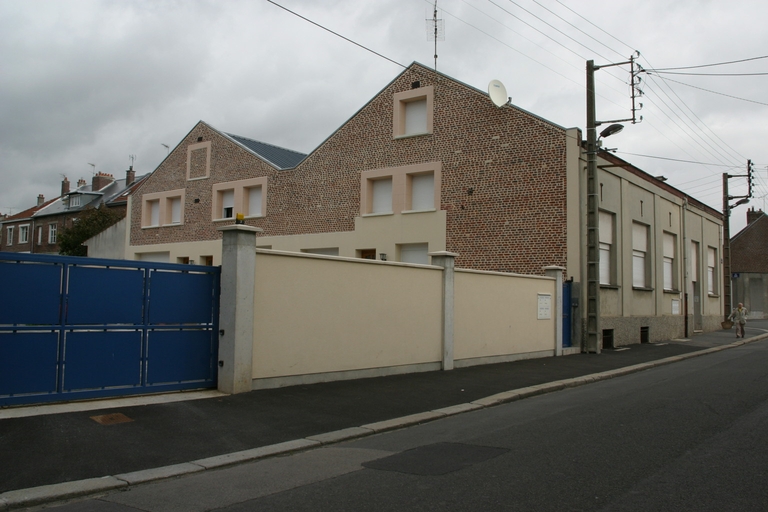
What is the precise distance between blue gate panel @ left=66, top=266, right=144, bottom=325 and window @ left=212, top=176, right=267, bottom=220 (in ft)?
60.4

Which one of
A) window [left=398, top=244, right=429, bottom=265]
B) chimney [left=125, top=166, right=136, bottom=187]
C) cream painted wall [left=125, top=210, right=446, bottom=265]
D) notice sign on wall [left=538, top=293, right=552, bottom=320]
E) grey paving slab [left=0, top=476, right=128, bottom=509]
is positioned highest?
chimney [left=125, top=166, right=136, bottom=187]

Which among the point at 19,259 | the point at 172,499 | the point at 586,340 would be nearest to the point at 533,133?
the point at 586,340

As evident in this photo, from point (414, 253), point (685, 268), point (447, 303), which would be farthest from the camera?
point (685, 268)

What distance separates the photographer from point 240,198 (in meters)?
27.8

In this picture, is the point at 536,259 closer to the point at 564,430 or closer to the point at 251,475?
the point at 564,430

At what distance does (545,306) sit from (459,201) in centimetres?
533

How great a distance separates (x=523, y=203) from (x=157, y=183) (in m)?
20.0

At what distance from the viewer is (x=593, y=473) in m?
5.53

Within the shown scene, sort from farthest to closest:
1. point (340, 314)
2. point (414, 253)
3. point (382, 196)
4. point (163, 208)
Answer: point (163, 208)
point (382, 196)
point (414, 253)
point (340, 314)

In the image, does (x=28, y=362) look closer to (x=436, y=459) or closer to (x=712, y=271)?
(x=436, y=459)

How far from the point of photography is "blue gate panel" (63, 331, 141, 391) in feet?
26.6

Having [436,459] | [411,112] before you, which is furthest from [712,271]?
[436,459]

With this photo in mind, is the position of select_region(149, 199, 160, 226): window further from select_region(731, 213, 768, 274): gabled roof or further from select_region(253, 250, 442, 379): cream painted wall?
select_region(731, 213, 768, 274): gabled roof

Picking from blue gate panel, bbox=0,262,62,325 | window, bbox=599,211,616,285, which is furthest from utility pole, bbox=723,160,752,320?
blue gate panel, bbox=0,262,62,325
